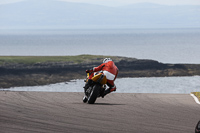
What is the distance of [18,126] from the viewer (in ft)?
28.6

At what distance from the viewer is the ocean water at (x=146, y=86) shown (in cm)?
5578

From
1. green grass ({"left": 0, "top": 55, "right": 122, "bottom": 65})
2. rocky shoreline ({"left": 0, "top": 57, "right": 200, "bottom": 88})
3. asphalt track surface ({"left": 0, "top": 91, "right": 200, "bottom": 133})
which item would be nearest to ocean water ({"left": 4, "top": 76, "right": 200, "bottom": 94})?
rocky shoreline ({"left": 0, "top": 57, "right": 200, "bottom": 88})

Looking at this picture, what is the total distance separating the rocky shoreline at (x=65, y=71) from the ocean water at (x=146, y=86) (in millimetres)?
1563

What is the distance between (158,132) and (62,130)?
197 cm

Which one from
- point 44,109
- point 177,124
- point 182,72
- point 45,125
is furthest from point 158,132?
point 182,72

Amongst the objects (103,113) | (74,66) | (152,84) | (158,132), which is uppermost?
(74,66)

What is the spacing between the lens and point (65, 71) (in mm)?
66875

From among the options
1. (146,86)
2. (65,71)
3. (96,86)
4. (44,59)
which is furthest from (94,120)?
(44,59)

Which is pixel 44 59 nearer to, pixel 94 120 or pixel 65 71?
pixel 65 71

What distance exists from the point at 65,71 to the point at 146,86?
13959 millimetres

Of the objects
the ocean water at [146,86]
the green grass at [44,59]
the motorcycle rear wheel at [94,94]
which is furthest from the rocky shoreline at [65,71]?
the motorcycle rear wheel at [94,94]

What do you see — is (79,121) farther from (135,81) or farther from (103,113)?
(135,81)

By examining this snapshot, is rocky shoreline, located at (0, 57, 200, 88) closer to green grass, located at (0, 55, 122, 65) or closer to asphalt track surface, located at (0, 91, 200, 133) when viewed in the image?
green grass, located at (0, 55, 122, 65)

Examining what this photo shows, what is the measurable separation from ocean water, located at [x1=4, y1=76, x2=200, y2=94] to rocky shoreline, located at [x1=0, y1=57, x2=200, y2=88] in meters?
1.56
